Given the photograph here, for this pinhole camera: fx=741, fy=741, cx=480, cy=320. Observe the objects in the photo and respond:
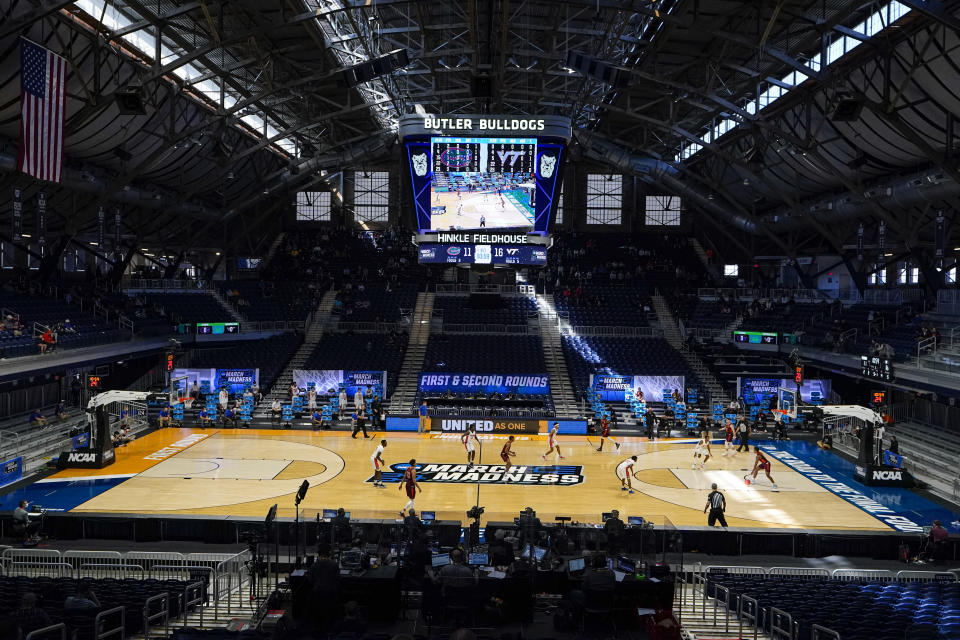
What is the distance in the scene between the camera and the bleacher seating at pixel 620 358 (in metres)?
37.9

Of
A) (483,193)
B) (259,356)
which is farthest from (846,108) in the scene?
(259,356)

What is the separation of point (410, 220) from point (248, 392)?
486 inches

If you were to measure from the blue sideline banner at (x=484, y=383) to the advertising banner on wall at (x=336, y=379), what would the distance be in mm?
2368

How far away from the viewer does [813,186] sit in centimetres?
3972

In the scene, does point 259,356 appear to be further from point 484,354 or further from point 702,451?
point 702,451

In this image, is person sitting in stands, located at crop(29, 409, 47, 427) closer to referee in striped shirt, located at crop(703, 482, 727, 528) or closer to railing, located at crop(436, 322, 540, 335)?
railing, located at crop(436, 322, 540, 335)

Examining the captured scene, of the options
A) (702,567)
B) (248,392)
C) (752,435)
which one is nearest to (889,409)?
(752,435)

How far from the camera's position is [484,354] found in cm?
4034

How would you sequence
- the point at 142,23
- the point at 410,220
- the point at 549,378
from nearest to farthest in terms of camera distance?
the point at 142,23
the point at 410,220
the point at 549,378

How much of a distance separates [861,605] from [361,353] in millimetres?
32041

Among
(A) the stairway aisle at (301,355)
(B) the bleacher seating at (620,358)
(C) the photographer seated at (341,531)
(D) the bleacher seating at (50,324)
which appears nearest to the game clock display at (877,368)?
(B) the bleacher seating at (620,358)

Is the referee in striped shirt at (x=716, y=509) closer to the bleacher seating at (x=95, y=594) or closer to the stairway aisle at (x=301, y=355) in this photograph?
the bleacher seating at (x=95, y=594)

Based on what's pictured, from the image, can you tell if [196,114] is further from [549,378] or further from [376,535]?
[376,535]

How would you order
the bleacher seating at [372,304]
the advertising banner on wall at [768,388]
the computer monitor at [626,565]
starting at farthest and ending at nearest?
the bleacher seating at [372,304] < the advertising banner on wall at [768,388] < the computer monitor at [626,565]
